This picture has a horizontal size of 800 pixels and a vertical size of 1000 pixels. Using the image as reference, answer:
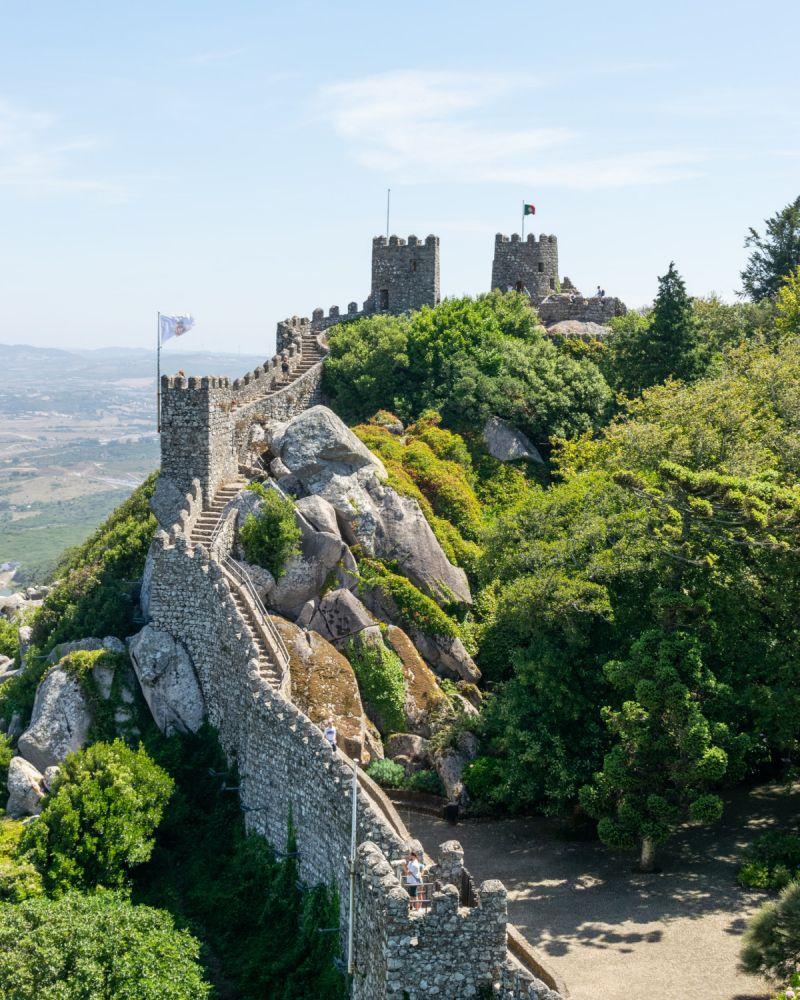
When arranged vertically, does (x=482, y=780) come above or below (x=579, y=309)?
below

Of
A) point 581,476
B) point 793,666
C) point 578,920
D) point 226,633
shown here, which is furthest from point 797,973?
point 581,476

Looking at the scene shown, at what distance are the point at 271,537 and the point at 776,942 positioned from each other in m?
18.9

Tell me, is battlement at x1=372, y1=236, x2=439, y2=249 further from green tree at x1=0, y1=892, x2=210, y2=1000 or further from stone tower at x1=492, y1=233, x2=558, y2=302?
green tree at x1=0, y1=892, x2=210, y2=1000

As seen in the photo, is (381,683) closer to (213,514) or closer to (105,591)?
(213,514)

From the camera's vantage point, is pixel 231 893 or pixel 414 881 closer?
pixel 414 881

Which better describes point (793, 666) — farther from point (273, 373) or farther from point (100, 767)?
point (273, 373)

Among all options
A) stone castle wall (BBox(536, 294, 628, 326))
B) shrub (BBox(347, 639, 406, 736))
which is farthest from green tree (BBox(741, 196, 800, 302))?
shrub (BBox(347, 639, 406, 736))

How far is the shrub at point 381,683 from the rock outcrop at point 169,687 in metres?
4.38

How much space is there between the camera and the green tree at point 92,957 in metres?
25.1

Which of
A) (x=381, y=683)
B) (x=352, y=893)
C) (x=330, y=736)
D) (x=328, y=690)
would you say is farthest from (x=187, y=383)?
(x=352, y=893)

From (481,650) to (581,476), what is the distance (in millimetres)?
6909

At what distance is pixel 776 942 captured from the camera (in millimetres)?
21266

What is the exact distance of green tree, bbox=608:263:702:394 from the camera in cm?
4825

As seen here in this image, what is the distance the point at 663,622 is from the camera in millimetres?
29875
